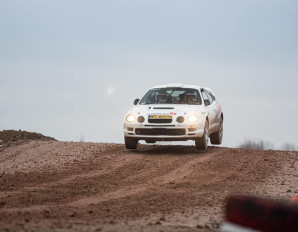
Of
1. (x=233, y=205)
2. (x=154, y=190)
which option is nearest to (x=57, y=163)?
(x=154, y=190)

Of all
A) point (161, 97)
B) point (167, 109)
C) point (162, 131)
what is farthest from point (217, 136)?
point (162, 131)

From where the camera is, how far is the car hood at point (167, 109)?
15531mm

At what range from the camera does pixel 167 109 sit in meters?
15.7

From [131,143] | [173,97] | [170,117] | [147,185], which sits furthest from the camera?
[173,97]

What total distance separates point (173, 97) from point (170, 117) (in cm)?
131

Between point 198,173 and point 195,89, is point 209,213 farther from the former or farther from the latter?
point 195,89

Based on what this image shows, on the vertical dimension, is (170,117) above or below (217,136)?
above

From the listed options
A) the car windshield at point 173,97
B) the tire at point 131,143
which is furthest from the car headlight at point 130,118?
the car windshield at point 173,97

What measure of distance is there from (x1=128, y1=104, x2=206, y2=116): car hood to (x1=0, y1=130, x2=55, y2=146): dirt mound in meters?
6.37

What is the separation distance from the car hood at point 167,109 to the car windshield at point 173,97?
402 millimetres

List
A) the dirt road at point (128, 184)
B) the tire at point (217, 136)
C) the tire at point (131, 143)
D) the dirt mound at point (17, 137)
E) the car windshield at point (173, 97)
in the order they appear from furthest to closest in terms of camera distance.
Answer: the dirt mound at point (17, 137)
the tire at point (217, 136)
the car windshield at point (173, 97)
the tire at point (131, 143)
the dirt road at point (128, 184)

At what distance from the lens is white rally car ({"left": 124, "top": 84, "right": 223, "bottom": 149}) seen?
1537cm

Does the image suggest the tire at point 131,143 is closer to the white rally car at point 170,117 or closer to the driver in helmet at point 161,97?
the white rally car at point 170,117

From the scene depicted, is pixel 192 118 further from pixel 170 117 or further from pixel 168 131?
pixel 168 131
